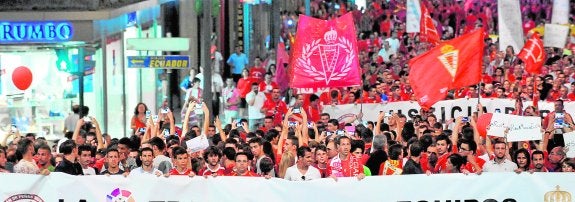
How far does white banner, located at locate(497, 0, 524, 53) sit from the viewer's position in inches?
1330

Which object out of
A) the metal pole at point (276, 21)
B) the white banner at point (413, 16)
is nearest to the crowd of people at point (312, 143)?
the white banner at point (413, 16)

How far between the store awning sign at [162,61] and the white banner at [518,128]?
32.7 ft

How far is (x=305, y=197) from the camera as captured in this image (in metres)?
16.7

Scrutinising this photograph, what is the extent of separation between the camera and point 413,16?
39375 mm

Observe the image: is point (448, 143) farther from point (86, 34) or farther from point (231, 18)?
point (231, 18)

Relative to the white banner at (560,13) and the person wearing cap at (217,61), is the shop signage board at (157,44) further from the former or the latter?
the white banner at (560,13)

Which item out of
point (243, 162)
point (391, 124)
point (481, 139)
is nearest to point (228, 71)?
point (391, 124)

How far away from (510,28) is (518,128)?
14.7 meters

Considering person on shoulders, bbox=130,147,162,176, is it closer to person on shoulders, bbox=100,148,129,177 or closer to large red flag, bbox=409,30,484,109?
person on shoulders, bbox=100,148,129,177

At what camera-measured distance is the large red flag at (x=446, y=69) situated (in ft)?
74.7

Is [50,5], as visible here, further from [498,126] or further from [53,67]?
[498,126]

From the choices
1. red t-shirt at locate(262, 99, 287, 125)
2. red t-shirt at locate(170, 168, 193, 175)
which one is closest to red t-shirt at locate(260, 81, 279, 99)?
red t-shirt at locate(262, 99, 287, 125)

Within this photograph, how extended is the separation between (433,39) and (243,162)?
14575 mm

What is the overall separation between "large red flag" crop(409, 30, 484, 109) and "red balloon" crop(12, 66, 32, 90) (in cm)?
827
